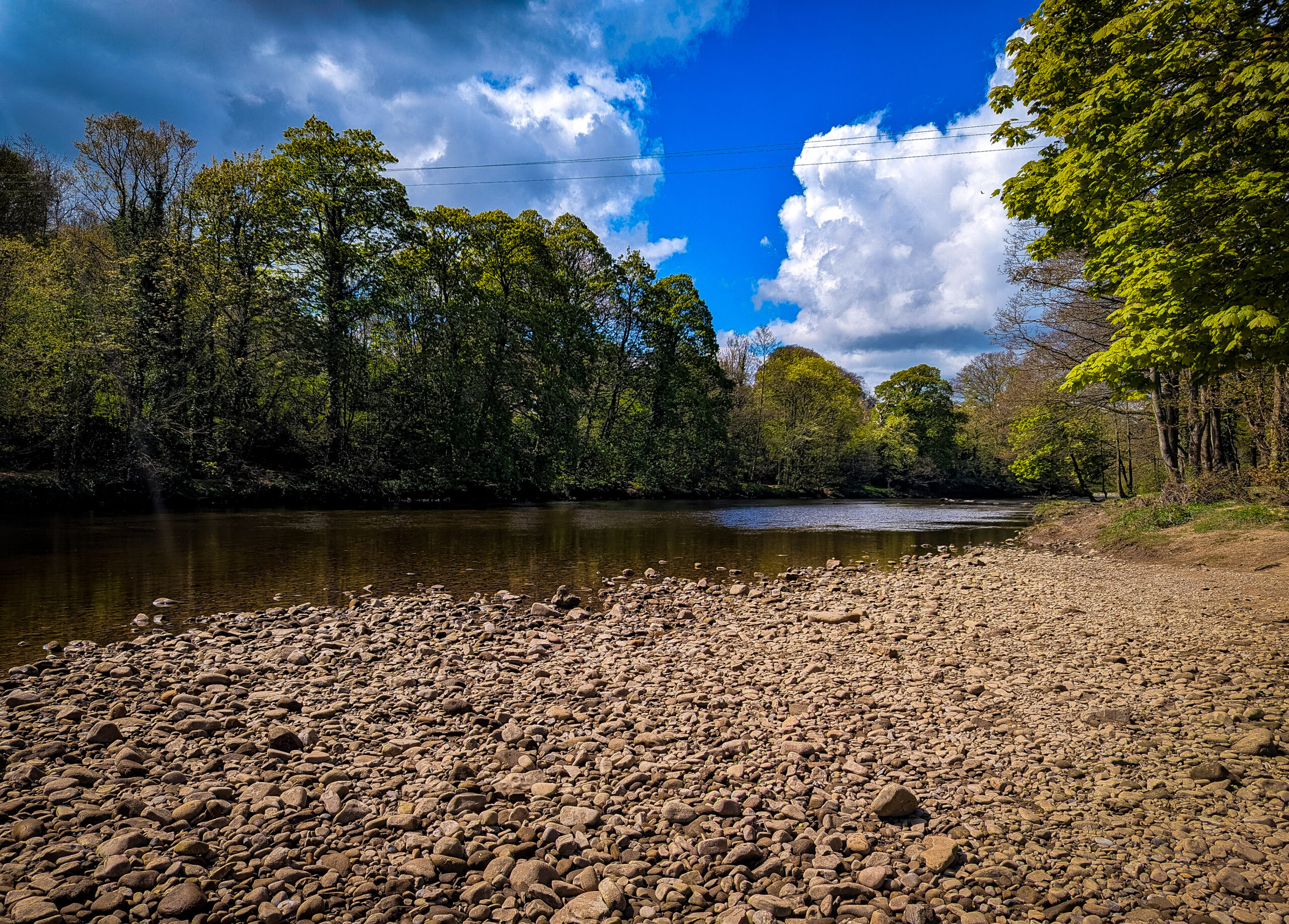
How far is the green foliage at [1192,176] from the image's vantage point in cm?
675

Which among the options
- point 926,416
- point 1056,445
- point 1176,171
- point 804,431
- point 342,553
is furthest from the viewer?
point 926,416

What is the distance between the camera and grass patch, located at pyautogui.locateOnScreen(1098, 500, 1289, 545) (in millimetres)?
12430

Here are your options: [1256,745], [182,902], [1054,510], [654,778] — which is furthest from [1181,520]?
[182,902]

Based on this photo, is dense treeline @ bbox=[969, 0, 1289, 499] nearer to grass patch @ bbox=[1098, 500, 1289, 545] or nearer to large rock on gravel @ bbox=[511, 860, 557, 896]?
grass patch @ bbox=[1098, 500, 1289, 545]

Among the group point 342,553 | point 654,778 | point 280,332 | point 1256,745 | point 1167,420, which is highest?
point 280,332

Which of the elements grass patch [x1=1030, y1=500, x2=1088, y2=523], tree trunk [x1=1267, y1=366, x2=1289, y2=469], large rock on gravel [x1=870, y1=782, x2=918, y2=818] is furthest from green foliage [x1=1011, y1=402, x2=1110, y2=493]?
large rock on gravel [x1=870, y1=782, x2=918, y2=818]

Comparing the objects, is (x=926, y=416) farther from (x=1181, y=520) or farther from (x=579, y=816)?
(x=579, y=816)

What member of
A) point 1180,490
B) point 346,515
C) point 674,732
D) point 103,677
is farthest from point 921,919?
point 346,515

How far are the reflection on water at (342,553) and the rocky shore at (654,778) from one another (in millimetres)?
2658

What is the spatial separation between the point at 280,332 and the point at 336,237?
220 inches

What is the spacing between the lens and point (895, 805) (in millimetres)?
3240

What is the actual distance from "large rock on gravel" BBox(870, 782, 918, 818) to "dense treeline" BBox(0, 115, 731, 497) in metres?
27.8

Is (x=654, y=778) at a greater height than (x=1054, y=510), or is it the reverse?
(x=1054, y=510)

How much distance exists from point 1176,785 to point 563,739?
3.97 meters
